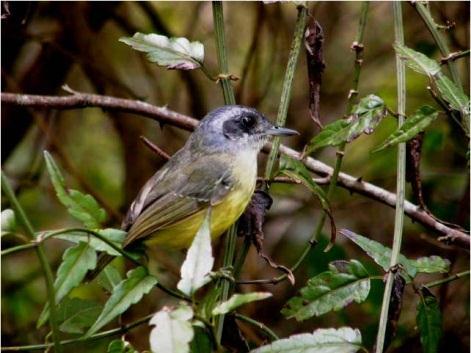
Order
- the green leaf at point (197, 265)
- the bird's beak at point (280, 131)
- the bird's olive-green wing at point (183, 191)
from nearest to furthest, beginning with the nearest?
1. the green leaf at point (197, 265)
2. the bird's beak at point (280, 131)
3. the bird's olive-green wing at point (183, 191)

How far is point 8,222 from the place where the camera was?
1505 millimetres

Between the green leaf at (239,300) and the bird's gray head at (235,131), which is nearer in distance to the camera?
the green leaf at (239,300)

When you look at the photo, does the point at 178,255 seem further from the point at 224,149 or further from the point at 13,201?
the point at 13,201

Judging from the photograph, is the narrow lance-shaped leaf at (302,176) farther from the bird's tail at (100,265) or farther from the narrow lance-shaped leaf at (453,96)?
the bird's tail at (100,265)

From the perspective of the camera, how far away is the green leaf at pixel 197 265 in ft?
4.84

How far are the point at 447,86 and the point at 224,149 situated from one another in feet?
2.96

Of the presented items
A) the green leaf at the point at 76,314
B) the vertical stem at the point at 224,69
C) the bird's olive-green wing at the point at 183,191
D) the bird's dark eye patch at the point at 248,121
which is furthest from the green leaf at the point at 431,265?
the bird's dark eye patch at the point at 248,121

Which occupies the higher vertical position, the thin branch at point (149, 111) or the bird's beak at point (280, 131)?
the bird's beak at point (280, 131)

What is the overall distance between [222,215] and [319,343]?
71 cm

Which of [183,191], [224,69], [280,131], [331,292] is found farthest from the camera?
[183,191]

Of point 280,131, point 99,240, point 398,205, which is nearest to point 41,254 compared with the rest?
point 99,240

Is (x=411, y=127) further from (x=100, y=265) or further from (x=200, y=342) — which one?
(x=100, y=265)

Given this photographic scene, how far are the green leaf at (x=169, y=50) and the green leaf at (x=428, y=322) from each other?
0.71 meters

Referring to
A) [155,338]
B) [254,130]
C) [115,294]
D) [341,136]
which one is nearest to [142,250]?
[115,294]
